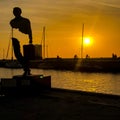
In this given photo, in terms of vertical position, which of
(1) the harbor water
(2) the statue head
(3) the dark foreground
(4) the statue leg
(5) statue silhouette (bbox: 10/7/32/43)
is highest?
(2) the statue head

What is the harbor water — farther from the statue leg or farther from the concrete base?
the concrete base

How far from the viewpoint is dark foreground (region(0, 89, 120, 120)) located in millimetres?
8484

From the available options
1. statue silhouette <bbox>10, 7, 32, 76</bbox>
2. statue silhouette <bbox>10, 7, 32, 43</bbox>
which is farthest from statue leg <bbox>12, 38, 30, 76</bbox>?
statue silhouette <bbox>10, 7, 32, 43</bbox>

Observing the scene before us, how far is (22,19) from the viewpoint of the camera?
43.4 ft

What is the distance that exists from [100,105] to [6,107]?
233 cm

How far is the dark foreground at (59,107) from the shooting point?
8.48m

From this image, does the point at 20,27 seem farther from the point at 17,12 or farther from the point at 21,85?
the point at 21,85

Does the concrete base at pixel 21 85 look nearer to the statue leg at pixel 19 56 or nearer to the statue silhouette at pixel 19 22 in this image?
the statue leg at pixel 19 56

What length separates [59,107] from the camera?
A: 9695 mm

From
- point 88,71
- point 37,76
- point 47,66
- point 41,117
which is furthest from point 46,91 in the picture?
point 47,66

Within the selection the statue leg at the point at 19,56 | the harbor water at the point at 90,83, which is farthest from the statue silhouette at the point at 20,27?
the harbor water at the point at 90,83

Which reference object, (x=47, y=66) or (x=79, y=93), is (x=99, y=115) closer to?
(x=79, y=93)

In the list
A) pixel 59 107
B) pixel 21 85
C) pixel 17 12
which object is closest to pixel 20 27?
pixel 17 12

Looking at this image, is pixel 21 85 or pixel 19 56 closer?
pixel 21 85
